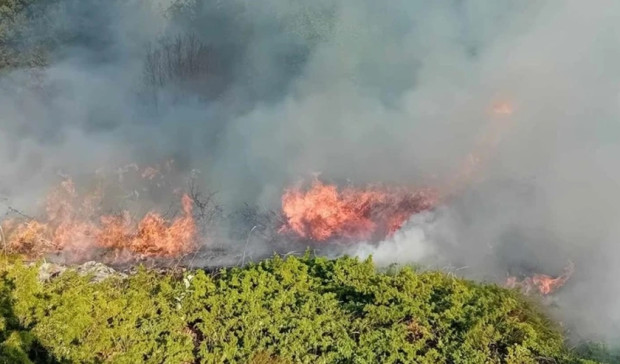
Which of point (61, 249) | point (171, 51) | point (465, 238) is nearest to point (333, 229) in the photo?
point (465, 238)

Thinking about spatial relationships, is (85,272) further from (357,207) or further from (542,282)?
(542,282)

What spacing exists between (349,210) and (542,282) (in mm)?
5739

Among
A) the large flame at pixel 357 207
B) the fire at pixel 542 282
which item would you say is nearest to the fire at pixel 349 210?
the large flame at pixel 357 207

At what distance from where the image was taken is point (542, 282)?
14273mm

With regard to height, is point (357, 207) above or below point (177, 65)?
below

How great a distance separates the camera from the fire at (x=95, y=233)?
1578 cm

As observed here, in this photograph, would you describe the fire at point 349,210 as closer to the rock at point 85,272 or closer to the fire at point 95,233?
the fire at point 95,233

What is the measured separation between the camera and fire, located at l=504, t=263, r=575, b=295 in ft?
45.8

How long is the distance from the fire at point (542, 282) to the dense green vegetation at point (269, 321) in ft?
10.1

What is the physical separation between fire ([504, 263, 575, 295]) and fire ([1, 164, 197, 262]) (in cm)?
837

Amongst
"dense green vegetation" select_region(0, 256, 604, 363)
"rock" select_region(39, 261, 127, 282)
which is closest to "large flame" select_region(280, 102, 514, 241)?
"rock" select_region(39, 261, 127, 282)

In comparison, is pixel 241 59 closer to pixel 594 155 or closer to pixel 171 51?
pixel 171 51

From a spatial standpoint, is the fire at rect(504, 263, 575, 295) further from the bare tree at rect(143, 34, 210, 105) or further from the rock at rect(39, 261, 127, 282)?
the bare tree at rect(143, 34, 210, 105)

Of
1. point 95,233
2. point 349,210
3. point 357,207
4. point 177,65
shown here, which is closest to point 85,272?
point 95,233
